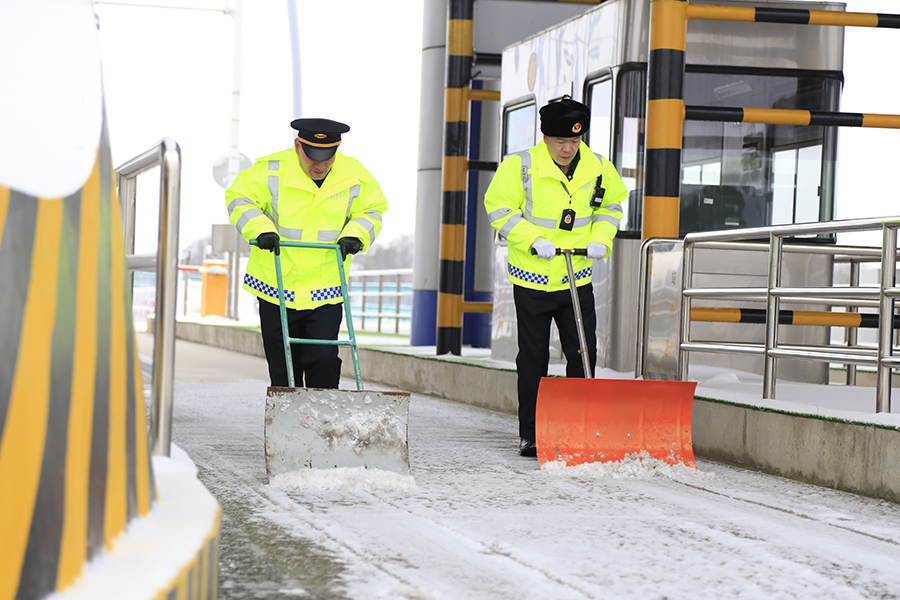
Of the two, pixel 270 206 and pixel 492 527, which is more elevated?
pixel 270 206

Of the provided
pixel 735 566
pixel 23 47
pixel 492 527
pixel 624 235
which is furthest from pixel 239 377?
pixel 23 47

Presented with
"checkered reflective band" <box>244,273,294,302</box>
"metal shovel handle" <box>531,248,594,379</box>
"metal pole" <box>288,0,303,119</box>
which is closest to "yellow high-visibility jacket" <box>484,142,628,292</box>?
"metal shovel handle" <box>531,248,594,379</box>

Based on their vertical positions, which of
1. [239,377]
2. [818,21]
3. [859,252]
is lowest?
[239,377]

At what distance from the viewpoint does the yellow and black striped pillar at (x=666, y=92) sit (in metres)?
7.53

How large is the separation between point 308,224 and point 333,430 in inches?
47.4

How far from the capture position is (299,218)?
225 inches

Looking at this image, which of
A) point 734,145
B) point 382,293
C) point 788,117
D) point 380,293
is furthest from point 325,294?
point 380,293

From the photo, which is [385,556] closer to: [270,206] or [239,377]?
[270,206]

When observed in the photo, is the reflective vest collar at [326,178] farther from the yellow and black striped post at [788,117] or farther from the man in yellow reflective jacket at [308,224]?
the yellow and black striped post at [788,117]

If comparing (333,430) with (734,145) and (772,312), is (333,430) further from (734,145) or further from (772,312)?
(734,145)

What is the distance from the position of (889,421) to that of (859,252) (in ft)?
9.61

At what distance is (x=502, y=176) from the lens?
645 cm

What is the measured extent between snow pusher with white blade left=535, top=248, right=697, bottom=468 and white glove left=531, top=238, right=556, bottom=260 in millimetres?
664

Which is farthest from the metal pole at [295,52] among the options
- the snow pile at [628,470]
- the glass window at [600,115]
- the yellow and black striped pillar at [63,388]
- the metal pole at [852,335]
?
the yellow and black striped pillar at [63,388]
